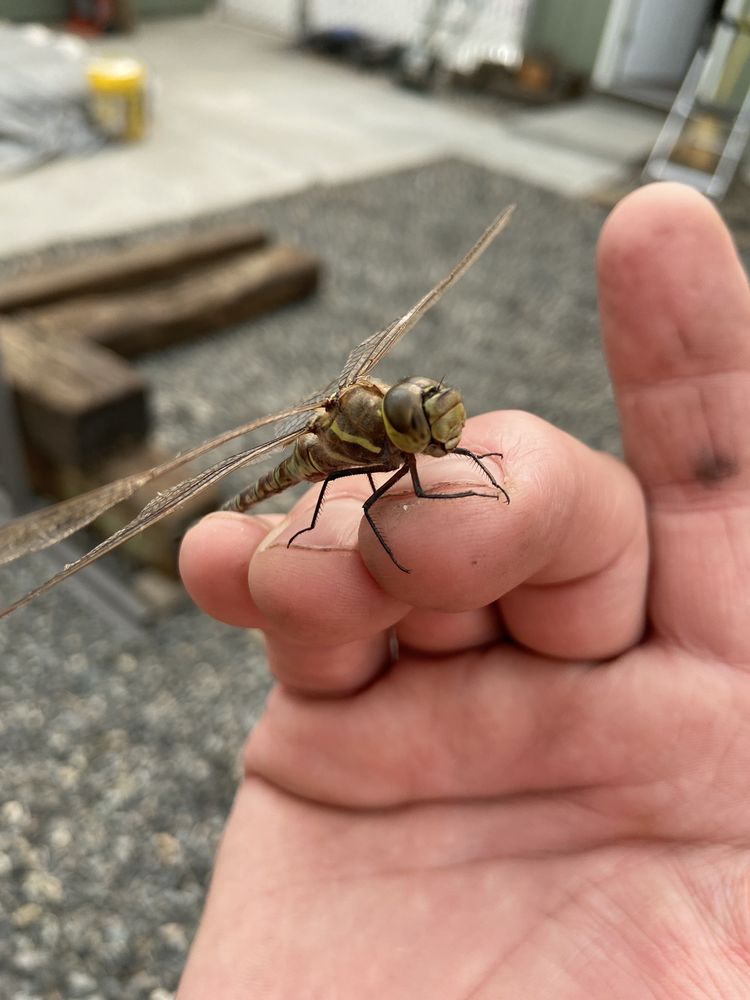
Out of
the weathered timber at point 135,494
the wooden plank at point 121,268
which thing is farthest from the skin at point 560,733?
the wooden plank at point 121,268

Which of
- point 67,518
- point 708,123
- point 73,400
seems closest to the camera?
point 67,518

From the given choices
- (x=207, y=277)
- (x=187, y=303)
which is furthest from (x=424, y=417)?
(x=207, y=277)

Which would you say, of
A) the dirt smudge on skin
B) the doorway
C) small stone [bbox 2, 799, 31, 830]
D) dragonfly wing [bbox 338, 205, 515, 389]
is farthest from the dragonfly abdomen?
the doorway

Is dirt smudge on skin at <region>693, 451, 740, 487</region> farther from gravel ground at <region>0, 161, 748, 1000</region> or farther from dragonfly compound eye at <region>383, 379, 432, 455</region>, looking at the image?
gravel ground at <region>0, 161, 748, 1000</region>

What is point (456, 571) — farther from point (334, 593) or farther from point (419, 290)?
point (419, 290)

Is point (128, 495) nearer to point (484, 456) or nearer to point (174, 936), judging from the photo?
point (484, 456)

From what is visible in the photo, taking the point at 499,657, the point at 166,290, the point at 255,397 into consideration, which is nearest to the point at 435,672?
the point at 499,657

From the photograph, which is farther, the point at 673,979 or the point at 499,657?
the point at 499,657
